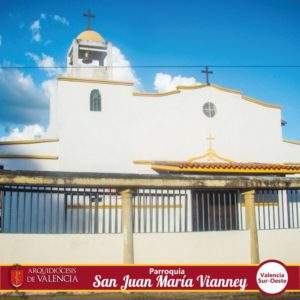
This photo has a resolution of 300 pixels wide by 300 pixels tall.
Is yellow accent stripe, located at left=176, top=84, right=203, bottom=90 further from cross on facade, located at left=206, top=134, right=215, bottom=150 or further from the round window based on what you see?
cross on facade, located at left=206, top=134, right=215, bottom=150

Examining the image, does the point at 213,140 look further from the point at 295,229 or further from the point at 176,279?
the point at 176,279

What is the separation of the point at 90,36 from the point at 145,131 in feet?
21.3

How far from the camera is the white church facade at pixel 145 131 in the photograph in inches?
669

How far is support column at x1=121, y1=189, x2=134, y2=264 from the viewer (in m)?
8.73

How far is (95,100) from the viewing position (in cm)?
1798

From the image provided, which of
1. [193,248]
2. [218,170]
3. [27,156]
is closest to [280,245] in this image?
[193,248]

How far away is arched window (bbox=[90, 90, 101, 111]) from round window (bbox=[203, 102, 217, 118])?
483cm

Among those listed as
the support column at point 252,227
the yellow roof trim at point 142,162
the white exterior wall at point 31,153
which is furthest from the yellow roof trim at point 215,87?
the support column at point 252,227

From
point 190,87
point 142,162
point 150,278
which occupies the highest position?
point 190,87

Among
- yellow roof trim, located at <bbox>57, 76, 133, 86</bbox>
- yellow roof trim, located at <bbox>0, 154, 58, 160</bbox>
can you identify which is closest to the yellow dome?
yellow roof trim, located at <bbox>57, 76, 133, 86</bbox>

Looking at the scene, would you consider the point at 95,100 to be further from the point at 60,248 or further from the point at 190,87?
the point at 60,248

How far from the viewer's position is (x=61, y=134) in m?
17.1

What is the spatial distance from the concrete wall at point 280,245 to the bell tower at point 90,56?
41.3 ft

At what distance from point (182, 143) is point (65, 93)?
555cm
